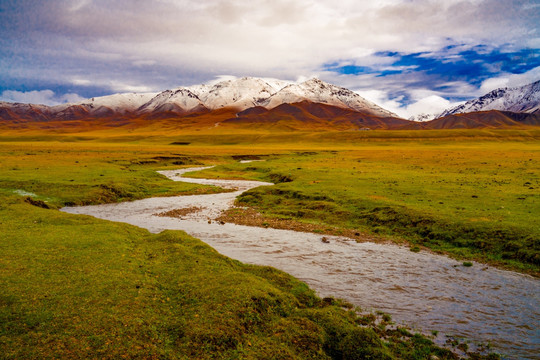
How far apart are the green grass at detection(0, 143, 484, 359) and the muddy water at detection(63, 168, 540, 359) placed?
197 centimetres

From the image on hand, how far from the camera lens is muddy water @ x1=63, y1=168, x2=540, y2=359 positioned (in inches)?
523

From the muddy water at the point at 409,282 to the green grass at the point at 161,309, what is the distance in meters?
1.97

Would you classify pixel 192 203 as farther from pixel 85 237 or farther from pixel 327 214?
pixel 85 237

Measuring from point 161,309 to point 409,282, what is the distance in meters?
13.3

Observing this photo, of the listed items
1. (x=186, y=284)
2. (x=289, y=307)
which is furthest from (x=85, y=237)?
(x=289, y=307)

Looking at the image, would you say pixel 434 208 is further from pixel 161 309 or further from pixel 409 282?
pixel 161 309

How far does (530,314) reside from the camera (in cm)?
1413

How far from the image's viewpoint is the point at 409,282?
58.1 feet

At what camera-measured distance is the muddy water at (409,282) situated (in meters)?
13.3

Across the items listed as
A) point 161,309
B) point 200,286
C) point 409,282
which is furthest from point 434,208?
point 161,309

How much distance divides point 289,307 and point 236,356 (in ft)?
12.7

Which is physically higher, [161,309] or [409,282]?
[161,309]

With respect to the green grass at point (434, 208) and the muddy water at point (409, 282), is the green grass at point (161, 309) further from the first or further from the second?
the green grass at point (434, 208)

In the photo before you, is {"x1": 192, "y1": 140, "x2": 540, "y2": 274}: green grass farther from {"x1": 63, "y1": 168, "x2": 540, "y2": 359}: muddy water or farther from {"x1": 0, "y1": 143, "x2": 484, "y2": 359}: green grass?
{"x1": 0, "y1": 143, "x2": 484, "y2": 359}: green grass
